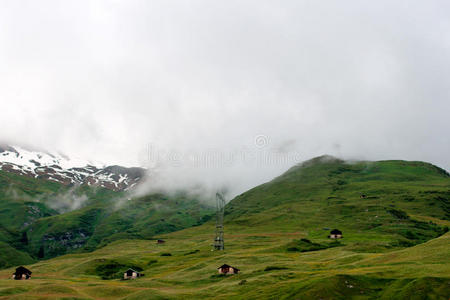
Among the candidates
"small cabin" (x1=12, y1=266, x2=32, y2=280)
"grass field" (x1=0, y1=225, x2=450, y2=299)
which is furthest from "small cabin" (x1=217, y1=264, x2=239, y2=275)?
"small cabin" (x1=12, y1=266, x2=32, y2=280)

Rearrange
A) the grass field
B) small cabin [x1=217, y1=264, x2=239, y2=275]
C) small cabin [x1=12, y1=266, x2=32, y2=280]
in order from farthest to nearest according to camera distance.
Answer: small cabin [x1=12, y1=266, x2=32, y2=280]
small cabin [x1=217, y1=264, x2=239, y2=275]
the grass field

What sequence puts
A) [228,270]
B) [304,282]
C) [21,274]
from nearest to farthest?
1. [304,282]
2. [228,270]
3. [21,274]

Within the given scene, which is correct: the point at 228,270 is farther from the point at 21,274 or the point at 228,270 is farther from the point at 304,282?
the point at 21,274

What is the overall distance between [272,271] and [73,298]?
50.5 meters

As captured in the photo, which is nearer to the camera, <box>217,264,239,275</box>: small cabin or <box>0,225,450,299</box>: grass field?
<box>0,225,450,299</box>: grass field

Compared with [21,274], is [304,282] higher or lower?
higher

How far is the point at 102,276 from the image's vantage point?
164 metres

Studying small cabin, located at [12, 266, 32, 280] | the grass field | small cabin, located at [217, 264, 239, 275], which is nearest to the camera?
the grass field

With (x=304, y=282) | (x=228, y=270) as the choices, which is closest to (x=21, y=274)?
(x=228, y=270)

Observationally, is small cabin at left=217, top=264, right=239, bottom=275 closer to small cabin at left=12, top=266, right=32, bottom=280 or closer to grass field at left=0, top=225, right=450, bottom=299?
grass field at left=0, top=225, right=450, bottom=299

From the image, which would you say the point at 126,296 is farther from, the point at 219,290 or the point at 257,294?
the point at 257,294

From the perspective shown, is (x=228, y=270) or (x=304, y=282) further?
(x=228, y=270)

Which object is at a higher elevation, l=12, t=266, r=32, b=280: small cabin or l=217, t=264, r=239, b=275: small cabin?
l=217, t=264, r=239, b=275: small cabin

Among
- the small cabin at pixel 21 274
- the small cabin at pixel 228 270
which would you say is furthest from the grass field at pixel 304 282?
the small cabin at pixel 21 274
